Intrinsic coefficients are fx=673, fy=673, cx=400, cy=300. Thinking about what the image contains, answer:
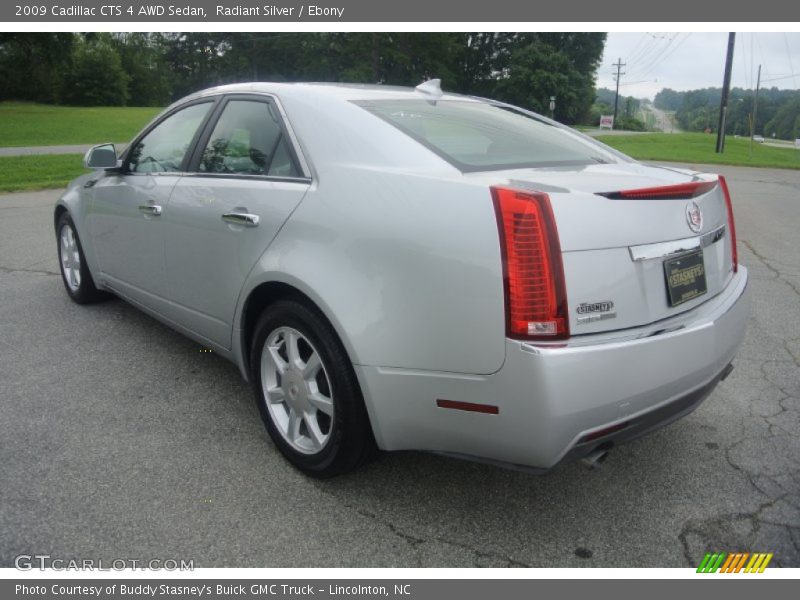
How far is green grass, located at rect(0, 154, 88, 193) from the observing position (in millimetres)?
12805

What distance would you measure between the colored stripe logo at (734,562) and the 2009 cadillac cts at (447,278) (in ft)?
1.55

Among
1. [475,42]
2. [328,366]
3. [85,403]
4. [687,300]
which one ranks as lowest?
[85,403]

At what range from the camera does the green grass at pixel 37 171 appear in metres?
12.8

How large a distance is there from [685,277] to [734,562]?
38.2 inches

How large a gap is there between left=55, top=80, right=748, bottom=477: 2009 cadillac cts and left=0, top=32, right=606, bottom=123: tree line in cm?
5755

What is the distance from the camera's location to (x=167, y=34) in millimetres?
81938

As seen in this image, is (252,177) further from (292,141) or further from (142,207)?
(142,207)

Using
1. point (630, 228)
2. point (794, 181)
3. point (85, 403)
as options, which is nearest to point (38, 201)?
point (85, 403)

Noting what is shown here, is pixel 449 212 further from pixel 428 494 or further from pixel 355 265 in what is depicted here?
pixel 428 494

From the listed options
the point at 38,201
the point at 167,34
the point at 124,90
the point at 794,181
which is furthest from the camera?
the point at 167,34

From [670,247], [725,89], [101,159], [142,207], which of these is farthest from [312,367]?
[725,89]

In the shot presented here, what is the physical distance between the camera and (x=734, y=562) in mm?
2248

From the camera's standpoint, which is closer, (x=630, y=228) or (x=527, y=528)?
(x=630, y=228)

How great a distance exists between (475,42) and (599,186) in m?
79.3
